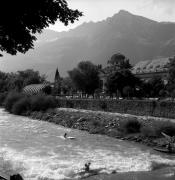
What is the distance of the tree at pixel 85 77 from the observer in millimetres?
88750

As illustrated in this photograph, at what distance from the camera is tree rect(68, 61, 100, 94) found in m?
88.8

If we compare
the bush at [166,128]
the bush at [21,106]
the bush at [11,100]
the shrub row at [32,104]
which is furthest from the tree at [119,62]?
the bush at [166,128]

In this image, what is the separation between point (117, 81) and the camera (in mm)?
74562

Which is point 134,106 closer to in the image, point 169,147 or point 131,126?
point 131,126

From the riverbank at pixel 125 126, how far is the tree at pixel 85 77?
34758 mm

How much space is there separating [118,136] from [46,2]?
2927cm

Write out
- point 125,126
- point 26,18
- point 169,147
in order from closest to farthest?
point 26,18 < point 169,147 < point 125,126

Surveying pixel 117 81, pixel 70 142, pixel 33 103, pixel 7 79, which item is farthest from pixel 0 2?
pixel 7 79

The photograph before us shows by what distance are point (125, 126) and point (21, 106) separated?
117 ft

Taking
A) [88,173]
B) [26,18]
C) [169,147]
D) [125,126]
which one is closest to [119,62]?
[125,126]

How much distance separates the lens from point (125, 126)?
3759 cm

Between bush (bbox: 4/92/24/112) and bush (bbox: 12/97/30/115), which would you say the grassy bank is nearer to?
bush (bbox: 12/97/30/115)

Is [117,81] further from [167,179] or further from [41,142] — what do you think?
[167,179]

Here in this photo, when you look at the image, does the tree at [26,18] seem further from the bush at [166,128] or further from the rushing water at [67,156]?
the bush at [166,128]
